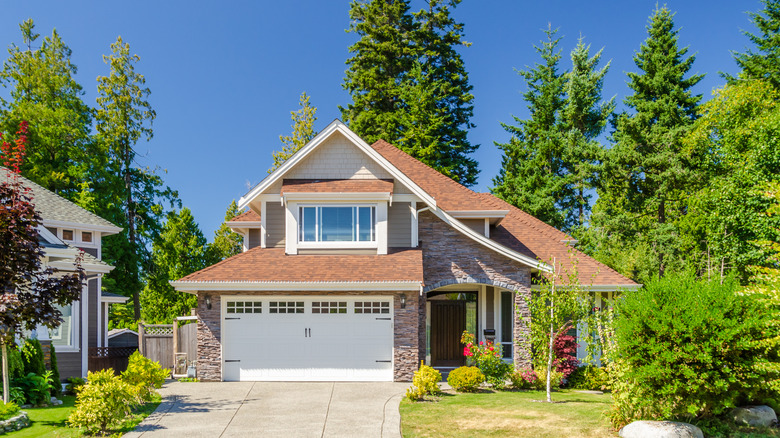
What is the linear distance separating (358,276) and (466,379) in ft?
12.8

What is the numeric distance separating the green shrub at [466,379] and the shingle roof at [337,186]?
18.1 ft

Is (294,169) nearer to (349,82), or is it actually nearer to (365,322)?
(365,322)

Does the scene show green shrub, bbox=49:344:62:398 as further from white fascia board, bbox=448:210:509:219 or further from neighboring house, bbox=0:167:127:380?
white fascia board, bbox=448:210:509:219

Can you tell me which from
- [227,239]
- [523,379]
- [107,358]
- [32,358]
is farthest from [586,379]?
[227,239]

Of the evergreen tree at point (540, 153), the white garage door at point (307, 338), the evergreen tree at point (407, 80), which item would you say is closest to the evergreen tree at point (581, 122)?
the evergreen tree at point (540, 153)

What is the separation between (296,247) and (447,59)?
25458 millimetres

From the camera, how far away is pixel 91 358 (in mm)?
16078

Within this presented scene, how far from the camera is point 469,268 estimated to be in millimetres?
16547

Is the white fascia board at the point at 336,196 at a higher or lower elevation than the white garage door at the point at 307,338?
higher

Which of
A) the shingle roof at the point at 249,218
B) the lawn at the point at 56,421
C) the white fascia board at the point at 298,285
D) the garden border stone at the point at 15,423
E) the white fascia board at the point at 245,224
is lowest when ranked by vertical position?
the lawn at the point at 56,421

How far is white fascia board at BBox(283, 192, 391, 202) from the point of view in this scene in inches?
633

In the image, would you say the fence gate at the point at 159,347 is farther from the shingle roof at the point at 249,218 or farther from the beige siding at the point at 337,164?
the beige siding at the point at 337,164

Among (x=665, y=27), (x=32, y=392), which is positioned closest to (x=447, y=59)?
(x=665, y=27)

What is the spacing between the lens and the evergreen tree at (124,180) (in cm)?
2886
